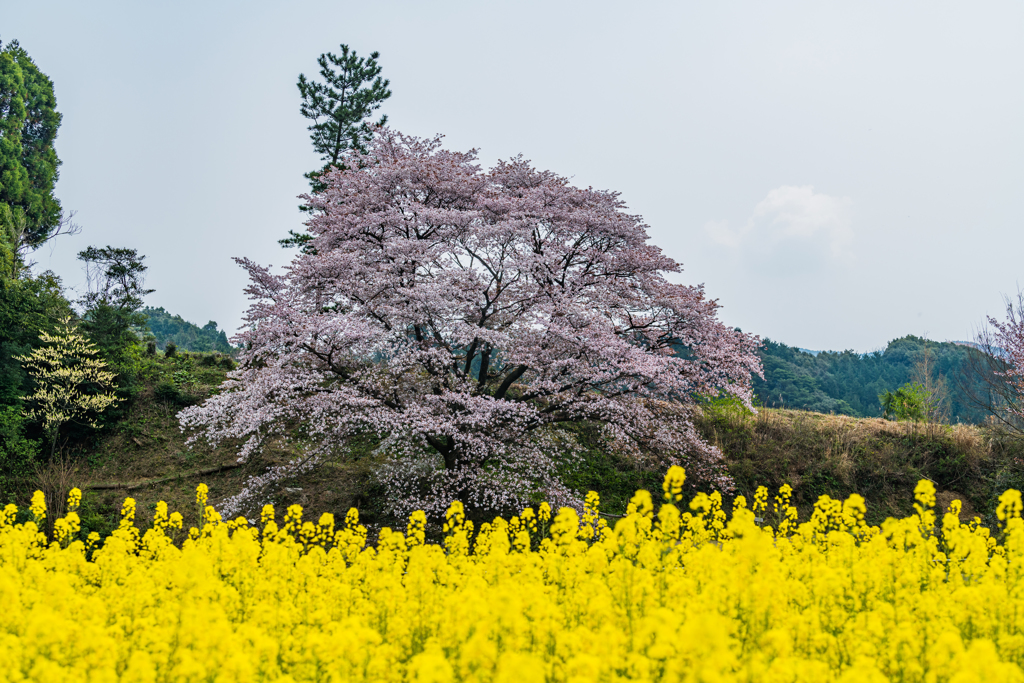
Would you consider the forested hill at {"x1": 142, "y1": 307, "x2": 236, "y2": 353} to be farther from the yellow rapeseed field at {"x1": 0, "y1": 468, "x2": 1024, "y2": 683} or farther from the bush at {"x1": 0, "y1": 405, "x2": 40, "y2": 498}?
the yellow rapeseed field at {"x1": 0, "y1": 468, "x2": 1024, "y2": 683}

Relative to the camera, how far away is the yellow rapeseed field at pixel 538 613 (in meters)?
2.57

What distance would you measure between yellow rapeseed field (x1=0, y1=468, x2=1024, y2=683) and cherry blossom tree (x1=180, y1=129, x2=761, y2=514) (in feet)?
12.1

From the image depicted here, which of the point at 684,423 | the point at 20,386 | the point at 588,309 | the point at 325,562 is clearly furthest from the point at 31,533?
the point at 20,386

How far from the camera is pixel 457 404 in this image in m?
9.10

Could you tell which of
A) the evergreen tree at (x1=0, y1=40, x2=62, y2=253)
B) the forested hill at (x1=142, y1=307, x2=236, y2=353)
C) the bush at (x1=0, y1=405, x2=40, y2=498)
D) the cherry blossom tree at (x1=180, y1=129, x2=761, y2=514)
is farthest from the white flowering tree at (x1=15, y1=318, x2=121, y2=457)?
the forested hill at (x1=142, y1=307, x2=236, y2=353)

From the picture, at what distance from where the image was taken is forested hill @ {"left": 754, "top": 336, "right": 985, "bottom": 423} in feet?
106

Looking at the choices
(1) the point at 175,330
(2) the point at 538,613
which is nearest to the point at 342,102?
(2) the point at 538,613

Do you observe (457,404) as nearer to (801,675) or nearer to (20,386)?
(801,675)

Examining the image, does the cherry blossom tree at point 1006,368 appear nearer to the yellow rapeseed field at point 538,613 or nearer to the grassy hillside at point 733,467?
the grassy hillside at point 733,467

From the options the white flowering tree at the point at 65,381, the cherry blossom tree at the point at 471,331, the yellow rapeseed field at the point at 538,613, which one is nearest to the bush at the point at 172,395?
the white flowering tree at the point at 65,381

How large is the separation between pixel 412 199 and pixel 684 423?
6395 millimetres

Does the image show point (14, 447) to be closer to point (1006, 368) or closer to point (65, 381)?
point (65, 381)

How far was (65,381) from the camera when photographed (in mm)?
13320

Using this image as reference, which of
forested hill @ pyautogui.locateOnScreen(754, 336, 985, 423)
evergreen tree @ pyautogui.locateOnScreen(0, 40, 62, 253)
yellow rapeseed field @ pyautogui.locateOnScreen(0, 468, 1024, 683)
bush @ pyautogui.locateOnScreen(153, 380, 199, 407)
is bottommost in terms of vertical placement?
yellow rapeseed field @ pyautogui.locateOnScreen(0, 468, 1024, 683)
